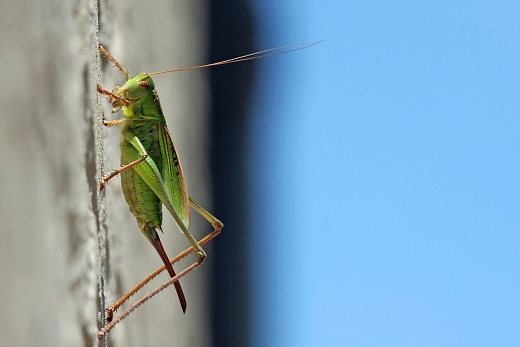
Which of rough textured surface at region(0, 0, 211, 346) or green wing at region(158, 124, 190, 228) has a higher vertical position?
rough textured surface at region(0, 0, 211, 346)

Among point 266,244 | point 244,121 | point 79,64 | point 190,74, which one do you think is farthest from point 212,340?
point 79,64

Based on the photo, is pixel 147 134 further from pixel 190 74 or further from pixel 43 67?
pixel 190 74

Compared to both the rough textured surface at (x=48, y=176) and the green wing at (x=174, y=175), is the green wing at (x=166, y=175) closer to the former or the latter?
the green wing at (x=174, y=175)

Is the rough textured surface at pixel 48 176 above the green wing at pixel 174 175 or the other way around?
above

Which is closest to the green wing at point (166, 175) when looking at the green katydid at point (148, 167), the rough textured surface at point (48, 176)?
the green katydid at point (148, 167)

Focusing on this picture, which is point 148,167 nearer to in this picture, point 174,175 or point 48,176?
point 174,175

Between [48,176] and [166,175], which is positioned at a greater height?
[48,176]

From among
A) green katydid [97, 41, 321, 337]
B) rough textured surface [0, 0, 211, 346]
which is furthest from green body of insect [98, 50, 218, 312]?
rough textured surface [0, 0, 211, 346]

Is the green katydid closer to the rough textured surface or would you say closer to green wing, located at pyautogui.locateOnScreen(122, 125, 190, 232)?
green wing, located at pyautogui.locateOnScreen(122, 125, 190, 232)

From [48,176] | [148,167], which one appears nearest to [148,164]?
[148,167]

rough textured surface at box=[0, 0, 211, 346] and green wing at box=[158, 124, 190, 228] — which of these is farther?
green wing at box=[158, 124, 190, 228]
